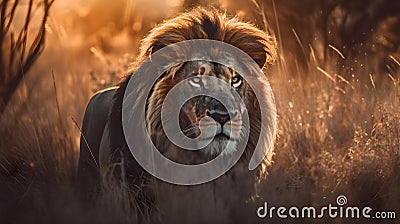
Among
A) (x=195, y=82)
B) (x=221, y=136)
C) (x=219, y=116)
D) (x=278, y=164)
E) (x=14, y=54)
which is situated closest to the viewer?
(x=219, y=116)

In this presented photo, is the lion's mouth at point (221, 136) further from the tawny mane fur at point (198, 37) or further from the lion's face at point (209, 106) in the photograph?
the tawny mane fur at point (198, 37)

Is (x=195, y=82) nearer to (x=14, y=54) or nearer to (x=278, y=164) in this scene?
(x=278, y=164)

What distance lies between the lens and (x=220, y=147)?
14.9 ft

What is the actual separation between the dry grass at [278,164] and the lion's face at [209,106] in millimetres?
341

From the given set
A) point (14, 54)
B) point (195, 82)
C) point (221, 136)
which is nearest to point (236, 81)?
point (195, 82)

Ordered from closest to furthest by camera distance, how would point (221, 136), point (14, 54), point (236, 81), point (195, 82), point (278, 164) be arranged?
1. point (221, 136)
2. point (195, 82)
3. point (236, 81)
4. point (278, 164)
5. point (14, 54)

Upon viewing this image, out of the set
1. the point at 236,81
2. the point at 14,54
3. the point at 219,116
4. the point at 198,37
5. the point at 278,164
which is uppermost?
the point at 14,54

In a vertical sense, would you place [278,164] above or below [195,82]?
below

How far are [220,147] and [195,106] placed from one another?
0.86 ft

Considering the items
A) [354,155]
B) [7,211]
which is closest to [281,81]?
[354,155]

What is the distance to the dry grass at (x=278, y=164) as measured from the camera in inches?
182

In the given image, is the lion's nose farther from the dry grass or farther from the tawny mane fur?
the dry grass

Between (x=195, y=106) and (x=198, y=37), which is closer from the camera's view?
(x=195, y=106)

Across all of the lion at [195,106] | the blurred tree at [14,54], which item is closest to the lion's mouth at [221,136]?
the lion at [195,106]
